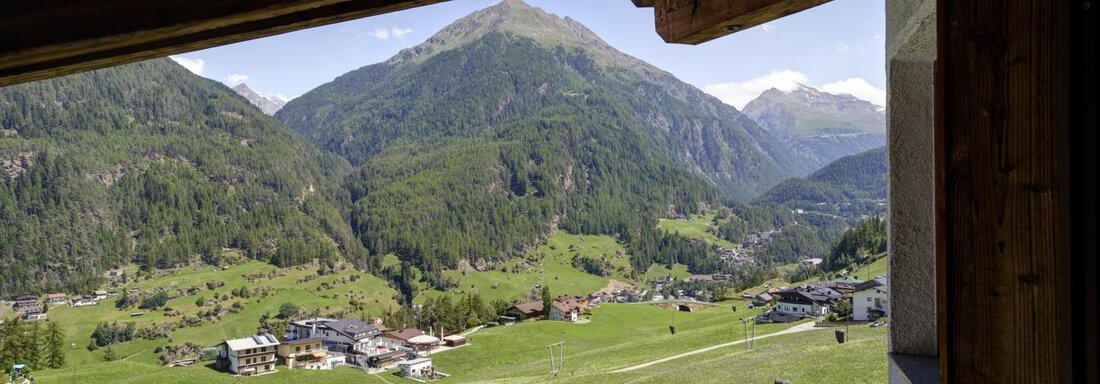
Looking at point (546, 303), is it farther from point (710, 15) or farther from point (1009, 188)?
point (1009, 188)

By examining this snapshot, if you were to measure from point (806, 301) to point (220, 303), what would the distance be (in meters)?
105

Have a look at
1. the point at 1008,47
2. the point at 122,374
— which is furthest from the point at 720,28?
the point at 122,374

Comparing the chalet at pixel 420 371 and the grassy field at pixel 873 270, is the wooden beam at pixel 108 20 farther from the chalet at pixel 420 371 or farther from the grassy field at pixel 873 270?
the grassy field at pixel 873 270

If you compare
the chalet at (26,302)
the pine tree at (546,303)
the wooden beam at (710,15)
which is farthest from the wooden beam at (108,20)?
the chalet at (26,302)

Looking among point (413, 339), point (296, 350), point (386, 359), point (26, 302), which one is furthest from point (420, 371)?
point (26, 302)

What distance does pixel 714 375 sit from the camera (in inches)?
704

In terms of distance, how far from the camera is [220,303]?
126m

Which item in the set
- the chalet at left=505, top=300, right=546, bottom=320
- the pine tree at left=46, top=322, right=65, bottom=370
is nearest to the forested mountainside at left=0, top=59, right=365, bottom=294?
the pine tree at left=46, top=322, right=65, bottom=370

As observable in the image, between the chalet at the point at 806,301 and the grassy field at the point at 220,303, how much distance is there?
82.6 meters

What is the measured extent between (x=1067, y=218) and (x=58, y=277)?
168899 millimetres

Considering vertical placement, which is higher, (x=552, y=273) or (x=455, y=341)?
(x=455, y=341)

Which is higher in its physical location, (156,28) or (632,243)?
(156,28)

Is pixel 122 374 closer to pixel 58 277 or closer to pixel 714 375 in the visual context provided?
pixel 714 375

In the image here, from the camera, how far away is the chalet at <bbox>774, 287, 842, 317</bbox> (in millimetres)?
52812
